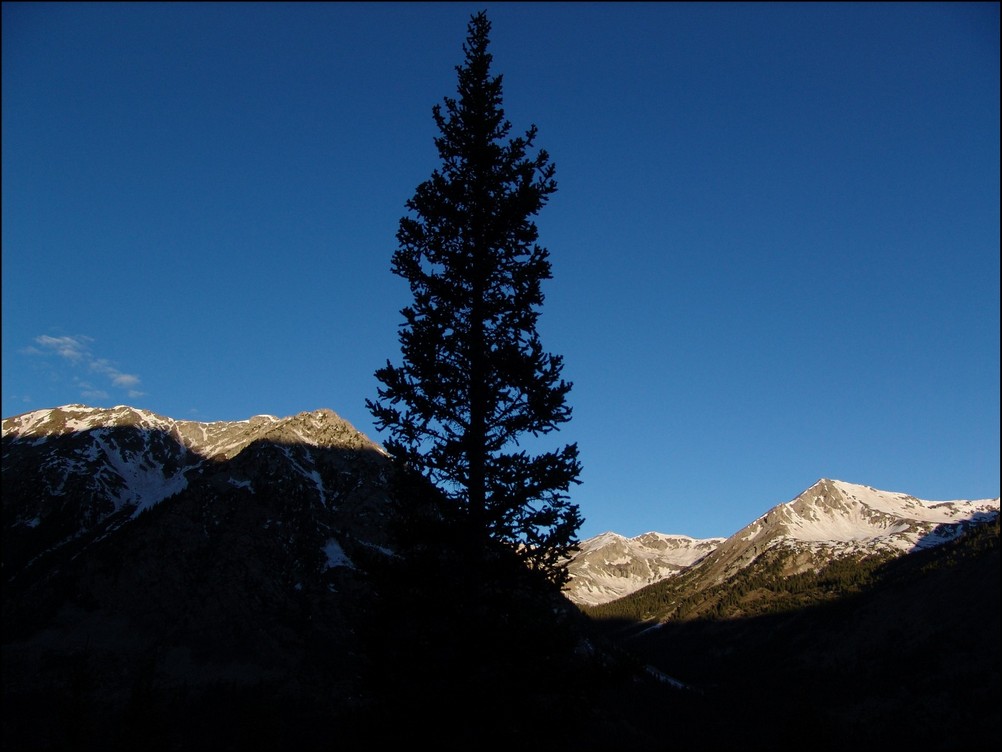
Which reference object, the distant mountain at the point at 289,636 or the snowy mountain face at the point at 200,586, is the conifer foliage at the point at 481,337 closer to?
the distant mountain at the point at 289,636

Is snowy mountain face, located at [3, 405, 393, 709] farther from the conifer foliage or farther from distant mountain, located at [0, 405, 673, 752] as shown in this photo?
the conifer foliage

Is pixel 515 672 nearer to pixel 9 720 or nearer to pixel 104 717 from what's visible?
pixel 104 717

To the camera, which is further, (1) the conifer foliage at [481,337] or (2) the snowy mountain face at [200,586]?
(2) the snowy mountain face at [200,586]

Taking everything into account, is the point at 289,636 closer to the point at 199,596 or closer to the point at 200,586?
the point at 199,596

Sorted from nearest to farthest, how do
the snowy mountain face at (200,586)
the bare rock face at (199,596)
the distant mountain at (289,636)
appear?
the distant mountain at (289,636) → the bare rock face at (199,596) → the snowy mountain face at (200,586)

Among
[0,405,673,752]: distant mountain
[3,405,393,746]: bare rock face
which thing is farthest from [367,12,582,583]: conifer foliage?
Answer: [3,405,393,746]: bare rock face

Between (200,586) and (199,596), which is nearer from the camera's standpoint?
(199,596)

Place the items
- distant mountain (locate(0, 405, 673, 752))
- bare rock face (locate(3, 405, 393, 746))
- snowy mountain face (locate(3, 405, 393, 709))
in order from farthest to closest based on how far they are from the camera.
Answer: snowy mountain face (locate(3, 405, 393, 709)) → bare rock face (locate(3, 405, 393, 746)) → distant mountain (locate(0, 405, 673, 752))

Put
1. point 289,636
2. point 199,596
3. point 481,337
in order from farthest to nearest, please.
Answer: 1. point 199,596
2. point 289,636
3. point 481,337

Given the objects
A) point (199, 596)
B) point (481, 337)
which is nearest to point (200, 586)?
point (199, 596)

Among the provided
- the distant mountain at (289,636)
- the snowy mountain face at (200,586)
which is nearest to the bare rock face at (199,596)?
the snowy mountain face at (200,586)

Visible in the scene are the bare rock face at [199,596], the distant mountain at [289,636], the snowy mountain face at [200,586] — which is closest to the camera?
the distant mountain at [289,636]

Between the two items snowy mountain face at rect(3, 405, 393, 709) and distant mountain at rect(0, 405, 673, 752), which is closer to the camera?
distant mountain at rect(0, 405, 673, 752)

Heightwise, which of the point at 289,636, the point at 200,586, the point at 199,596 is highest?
the point at 200,586
